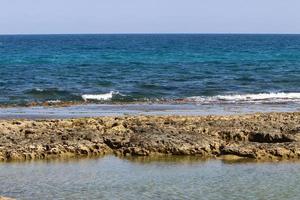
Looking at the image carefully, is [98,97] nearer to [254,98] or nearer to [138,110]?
[138,110]

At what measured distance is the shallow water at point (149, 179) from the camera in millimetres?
13331

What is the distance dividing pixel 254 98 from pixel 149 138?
18322 millimetres

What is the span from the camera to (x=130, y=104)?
1256 inches

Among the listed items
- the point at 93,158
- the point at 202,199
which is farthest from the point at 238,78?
the point at 202,199

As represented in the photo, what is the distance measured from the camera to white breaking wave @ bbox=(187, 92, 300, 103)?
3348 cm

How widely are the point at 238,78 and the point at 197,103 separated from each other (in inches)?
599

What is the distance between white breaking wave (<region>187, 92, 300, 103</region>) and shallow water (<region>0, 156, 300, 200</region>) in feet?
56.7

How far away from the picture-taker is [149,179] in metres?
14.5

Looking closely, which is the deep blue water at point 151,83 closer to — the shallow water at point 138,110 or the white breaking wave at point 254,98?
the white breaking wave at point 254,98

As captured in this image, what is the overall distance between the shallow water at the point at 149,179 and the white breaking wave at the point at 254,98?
17273 mm

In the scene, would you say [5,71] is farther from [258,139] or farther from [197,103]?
[258,139]

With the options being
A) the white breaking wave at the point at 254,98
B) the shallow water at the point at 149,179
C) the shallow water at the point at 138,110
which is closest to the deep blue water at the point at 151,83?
the white breaking wave at the point at 254,98

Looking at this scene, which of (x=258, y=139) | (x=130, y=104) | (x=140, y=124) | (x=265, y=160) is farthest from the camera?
(x=130, y=104)

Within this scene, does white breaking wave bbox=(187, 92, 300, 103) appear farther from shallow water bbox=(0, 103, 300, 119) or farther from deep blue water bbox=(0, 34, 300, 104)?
shallow water bbox=(0, 103, 300, 119)
